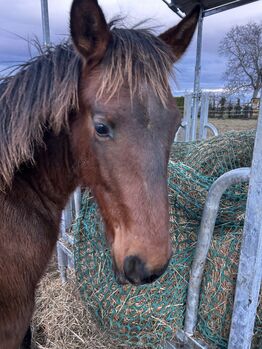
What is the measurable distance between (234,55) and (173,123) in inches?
559

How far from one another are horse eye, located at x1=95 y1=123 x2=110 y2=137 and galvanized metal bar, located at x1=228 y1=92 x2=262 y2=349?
2.03 feet

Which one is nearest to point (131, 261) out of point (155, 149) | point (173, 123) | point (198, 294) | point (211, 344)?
point (155, 149)

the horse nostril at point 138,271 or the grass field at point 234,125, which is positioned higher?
the horse nostril at point 138,271

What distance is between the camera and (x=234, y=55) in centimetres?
1373

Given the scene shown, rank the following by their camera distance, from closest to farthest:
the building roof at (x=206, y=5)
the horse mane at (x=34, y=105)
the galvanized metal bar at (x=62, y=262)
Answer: the horse mane at (x=34, y=105) < the galvanized metal bar at (x=62, y=262) < the building roof at (x=206, y=5)

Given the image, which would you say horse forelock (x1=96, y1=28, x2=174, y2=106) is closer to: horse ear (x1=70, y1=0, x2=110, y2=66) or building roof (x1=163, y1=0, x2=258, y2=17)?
horse ear (x1=70, y1=0, x2=110, y2=66)

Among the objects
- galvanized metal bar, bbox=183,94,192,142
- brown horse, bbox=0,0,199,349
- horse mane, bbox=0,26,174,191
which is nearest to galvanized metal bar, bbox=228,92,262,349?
brown horse, bbox=0,0,199,349

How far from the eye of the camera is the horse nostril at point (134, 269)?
109 cm

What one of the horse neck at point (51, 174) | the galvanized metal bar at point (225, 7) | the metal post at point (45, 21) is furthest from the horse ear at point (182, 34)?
the galvanized metal bar at point (225, 7)

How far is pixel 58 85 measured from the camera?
1319 millimetres

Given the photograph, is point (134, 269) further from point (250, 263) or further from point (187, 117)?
point (187, 117)

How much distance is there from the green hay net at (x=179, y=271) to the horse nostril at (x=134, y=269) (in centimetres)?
75

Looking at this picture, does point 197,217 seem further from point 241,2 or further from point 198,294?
point 241,2

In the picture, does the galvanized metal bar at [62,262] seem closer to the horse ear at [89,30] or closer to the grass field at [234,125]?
the horse ear at [89,30]
